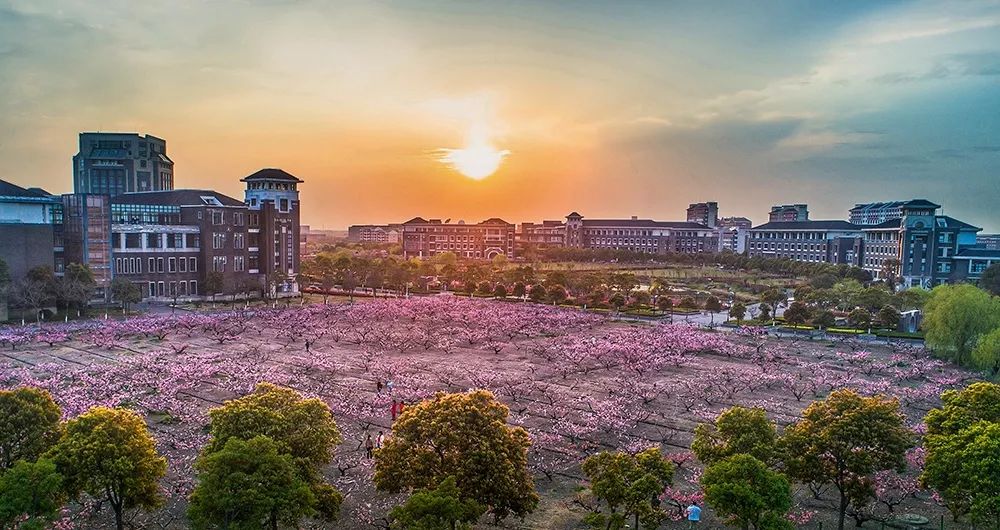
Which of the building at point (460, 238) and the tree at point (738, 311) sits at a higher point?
the building at point (460, 238)

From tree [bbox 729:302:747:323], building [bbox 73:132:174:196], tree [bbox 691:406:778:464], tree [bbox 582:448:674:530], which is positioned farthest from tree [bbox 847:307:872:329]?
building [bbox 73:132:174:196]

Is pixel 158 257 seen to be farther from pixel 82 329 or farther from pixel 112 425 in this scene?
pixel 112 425

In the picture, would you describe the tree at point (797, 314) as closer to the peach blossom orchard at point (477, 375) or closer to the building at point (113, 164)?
the peach blossom orchard at point (477, 375)

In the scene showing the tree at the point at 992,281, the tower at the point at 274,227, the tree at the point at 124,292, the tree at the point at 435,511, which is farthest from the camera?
the tower at the point at 274,227

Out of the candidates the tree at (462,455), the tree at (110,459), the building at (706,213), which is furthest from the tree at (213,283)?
the building at (706,213)

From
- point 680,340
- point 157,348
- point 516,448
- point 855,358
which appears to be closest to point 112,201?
point 157,348

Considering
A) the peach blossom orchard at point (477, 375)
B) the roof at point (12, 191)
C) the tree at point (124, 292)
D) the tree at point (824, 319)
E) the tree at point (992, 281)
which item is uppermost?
the roof at point (12, 191)
